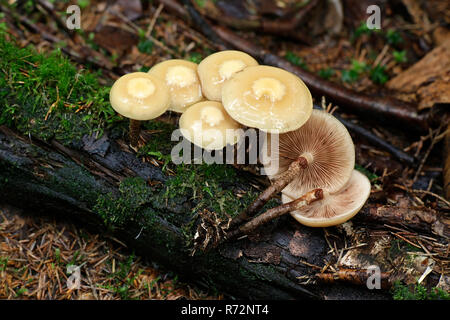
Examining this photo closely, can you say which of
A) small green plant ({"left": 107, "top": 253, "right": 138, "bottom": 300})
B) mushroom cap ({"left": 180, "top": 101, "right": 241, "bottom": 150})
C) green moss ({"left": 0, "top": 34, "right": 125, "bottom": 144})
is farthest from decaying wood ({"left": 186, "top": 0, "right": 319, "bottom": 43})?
small green plant ({"left": 107, "top": 253, "right": 138, "bottom": 300})

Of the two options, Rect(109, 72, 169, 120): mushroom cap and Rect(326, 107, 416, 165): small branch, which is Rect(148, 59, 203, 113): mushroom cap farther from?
Rect(326, 107, 416, 165): small branch

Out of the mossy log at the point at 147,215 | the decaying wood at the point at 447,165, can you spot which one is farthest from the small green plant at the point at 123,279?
the decaying wood at the point at 447,165

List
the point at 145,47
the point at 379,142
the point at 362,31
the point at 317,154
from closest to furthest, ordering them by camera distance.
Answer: the point at 317,154 < the point at 379,142 < the point at 145,47 < the point at 362,31

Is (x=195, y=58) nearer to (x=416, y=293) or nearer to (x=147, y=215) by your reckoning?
(x=147, y=215)

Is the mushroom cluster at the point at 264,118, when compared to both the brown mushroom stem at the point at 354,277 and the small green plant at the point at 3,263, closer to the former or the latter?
the brown mushroom stem at the point at 354,277

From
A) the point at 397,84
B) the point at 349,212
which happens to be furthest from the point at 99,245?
the point at 397,84

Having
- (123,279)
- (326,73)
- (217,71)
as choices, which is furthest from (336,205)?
(326,73)
